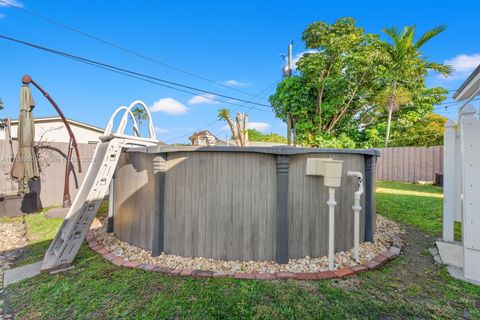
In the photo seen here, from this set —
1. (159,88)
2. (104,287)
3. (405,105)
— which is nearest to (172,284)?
(104,287)

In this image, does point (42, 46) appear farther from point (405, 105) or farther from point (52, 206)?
point (405, 105)

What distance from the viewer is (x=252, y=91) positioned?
17375mm

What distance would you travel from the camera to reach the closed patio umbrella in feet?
14.2

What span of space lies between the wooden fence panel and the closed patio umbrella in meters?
11.9

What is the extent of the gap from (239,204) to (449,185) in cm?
280

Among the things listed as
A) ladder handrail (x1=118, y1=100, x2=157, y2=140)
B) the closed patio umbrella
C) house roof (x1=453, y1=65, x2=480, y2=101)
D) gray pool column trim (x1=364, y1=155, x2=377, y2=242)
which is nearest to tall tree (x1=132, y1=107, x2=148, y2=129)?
ladder handrail (x1=118, y1=100, x2=157, y2=140)

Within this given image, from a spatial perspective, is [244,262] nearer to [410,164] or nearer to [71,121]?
[410,164]

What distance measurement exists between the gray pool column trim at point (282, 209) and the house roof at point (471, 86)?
8.51 ft

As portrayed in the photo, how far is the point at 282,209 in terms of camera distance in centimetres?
237

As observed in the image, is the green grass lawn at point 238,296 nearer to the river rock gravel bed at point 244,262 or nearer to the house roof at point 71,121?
the river rock gravel bed at point 244,262

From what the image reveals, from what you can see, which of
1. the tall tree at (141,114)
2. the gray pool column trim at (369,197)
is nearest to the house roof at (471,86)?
the gray pool column trim at (369,197)

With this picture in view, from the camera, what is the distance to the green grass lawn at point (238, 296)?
170 centimetres

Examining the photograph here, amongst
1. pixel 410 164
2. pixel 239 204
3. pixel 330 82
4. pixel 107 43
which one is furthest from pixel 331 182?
pixel 107 43

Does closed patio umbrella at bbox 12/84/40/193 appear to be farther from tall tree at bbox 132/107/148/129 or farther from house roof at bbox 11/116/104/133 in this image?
house roof at bbox 11/116/104/133
